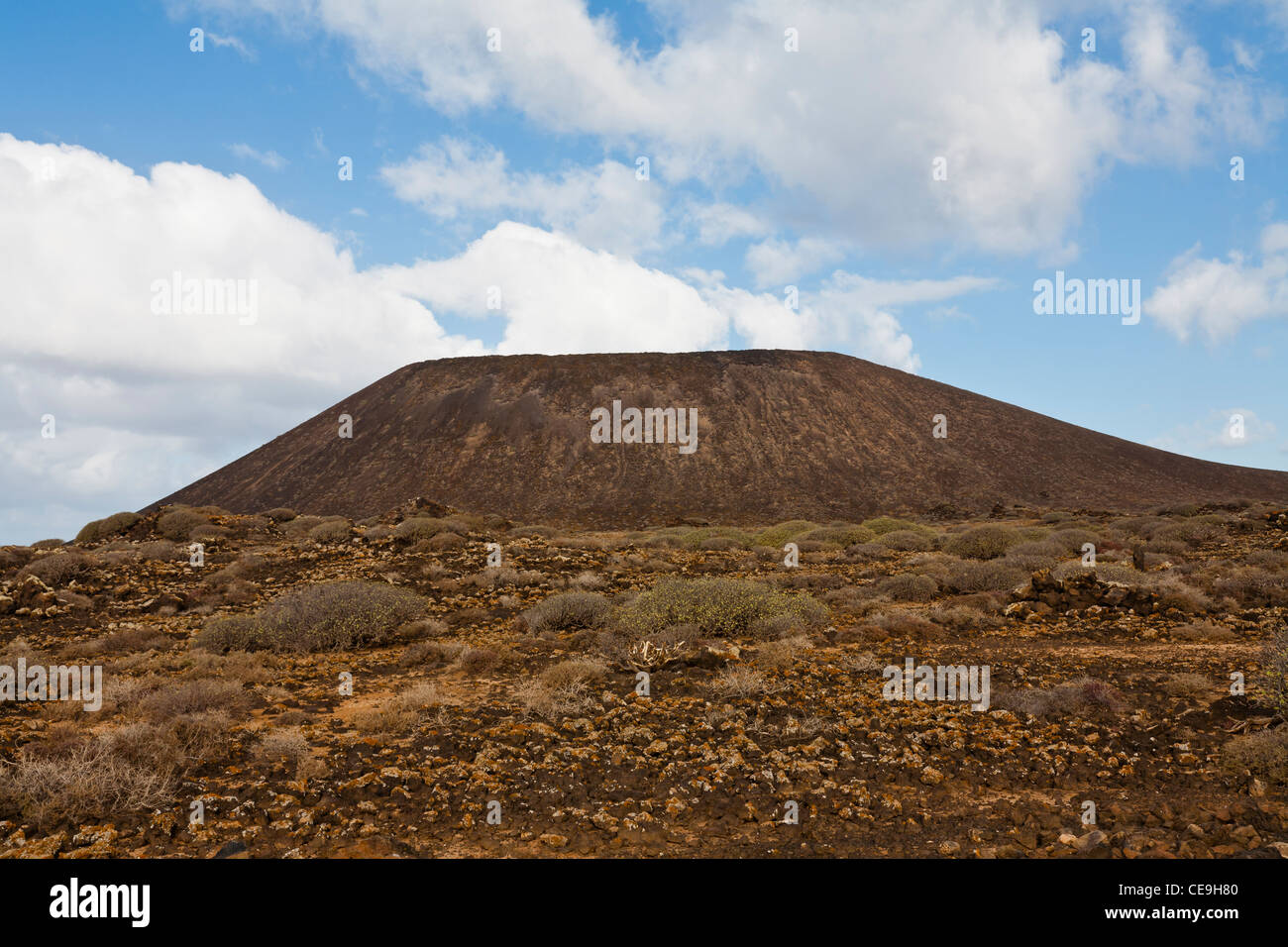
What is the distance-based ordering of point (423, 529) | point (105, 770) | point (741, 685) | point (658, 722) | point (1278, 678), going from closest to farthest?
point (105, 770) < point (1278, 678) < point (658, 722) < point (741, 685) < point (423, 529)

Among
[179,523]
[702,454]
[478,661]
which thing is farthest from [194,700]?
[702,454]

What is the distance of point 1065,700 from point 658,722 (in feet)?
13.5

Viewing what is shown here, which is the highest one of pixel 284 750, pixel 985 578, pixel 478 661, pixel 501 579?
pixel 501 579

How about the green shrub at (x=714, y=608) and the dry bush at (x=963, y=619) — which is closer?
the green shrub at (x=714, y=608)

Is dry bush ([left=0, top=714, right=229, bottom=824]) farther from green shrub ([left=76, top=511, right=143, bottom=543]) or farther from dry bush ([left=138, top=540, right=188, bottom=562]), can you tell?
green shrub ([left=76, top=511, right=143, bottom=543])

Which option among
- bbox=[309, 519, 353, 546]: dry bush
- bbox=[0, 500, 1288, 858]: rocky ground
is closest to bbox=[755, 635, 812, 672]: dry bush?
bbox=[0, 500, 1288, 858]: rocky ground

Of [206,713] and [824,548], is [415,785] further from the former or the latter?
[824,548]

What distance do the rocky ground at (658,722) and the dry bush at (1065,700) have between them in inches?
1.4

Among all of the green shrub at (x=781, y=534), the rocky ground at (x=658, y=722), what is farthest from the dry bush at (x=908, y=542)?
the rocky ground at (x=658, y=722)

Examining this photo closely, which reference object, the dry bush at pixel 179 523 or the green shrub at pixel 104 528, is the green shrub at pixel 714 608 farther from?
the green shrub at pixel 104 528

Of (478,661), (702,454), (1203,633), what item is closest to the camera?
(478,661)

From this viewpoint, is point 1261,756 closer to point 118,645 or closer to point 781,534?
point 118,645

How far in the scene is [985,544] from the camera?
21.1 meters

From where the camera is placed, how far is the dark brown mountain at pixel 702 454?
55562mm
